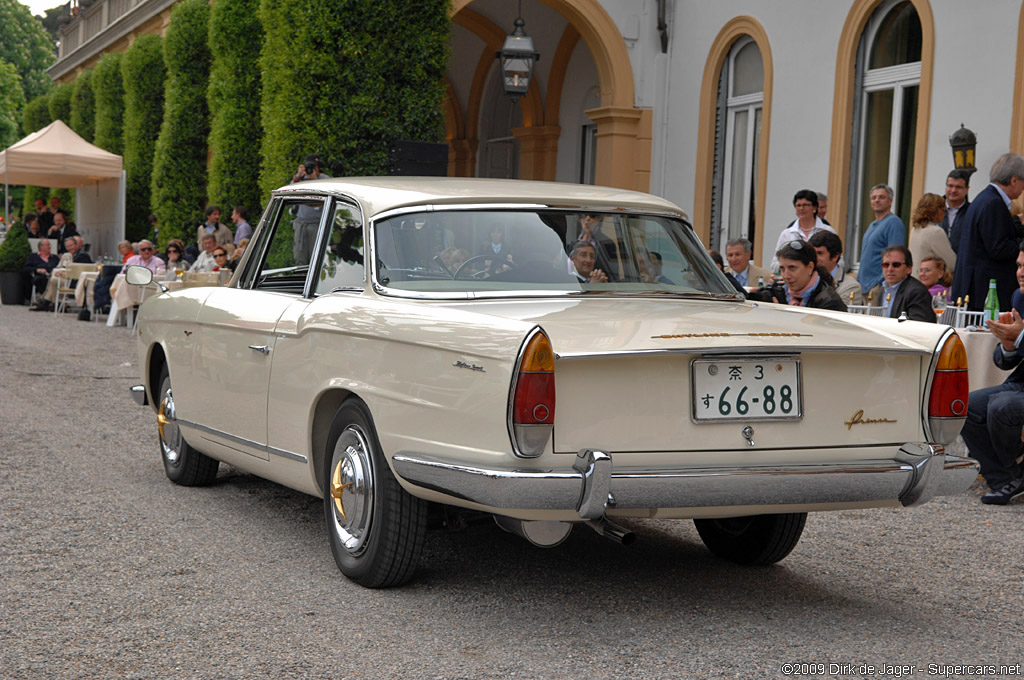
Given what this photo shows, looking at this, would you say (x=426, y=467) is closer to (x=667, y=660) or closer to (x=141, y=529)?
(x=667, y=660)

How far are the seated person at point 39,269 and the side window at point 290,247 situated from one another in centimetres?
1924

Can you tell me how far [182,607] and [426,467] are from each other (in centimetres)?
105

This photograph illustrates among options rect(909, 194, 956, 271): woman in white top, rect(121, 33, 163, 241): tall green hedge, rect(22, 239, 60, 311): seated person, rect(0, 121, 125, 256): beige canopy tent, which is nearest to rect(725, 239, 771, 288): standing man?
rect(909, 194, 956, 271): woman in white top

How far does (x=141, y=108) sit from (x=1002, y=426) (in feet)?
85.1

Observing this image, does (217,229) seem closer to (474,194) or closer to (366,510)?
(474,194)

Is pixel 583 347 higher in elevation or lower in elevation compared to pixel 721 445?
higher

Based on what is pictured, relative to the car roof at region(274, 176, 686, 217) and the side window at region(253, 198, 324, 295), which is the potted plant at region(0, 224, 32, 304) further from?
the car roof at region(274, 176, 686, 217)

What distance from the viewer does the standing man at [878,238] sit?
10.7 meters

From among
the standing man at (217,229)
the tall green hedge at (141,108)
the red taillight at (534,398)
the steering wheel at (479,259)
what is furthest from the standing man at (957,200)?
the tall green hedge at (141,108)

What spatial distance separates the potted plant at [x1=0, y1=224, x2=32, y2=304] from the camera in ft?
79.0

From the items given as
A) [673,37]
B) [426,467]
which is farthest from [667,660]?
[673,37]

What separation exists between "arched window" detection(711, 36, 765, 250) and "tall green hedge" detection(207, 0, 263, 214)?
840 centimetres

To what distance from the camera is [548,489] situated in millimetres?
3875

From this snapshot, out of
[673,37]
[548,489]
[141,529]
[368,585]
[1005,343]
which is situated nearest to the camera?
[548,489]
